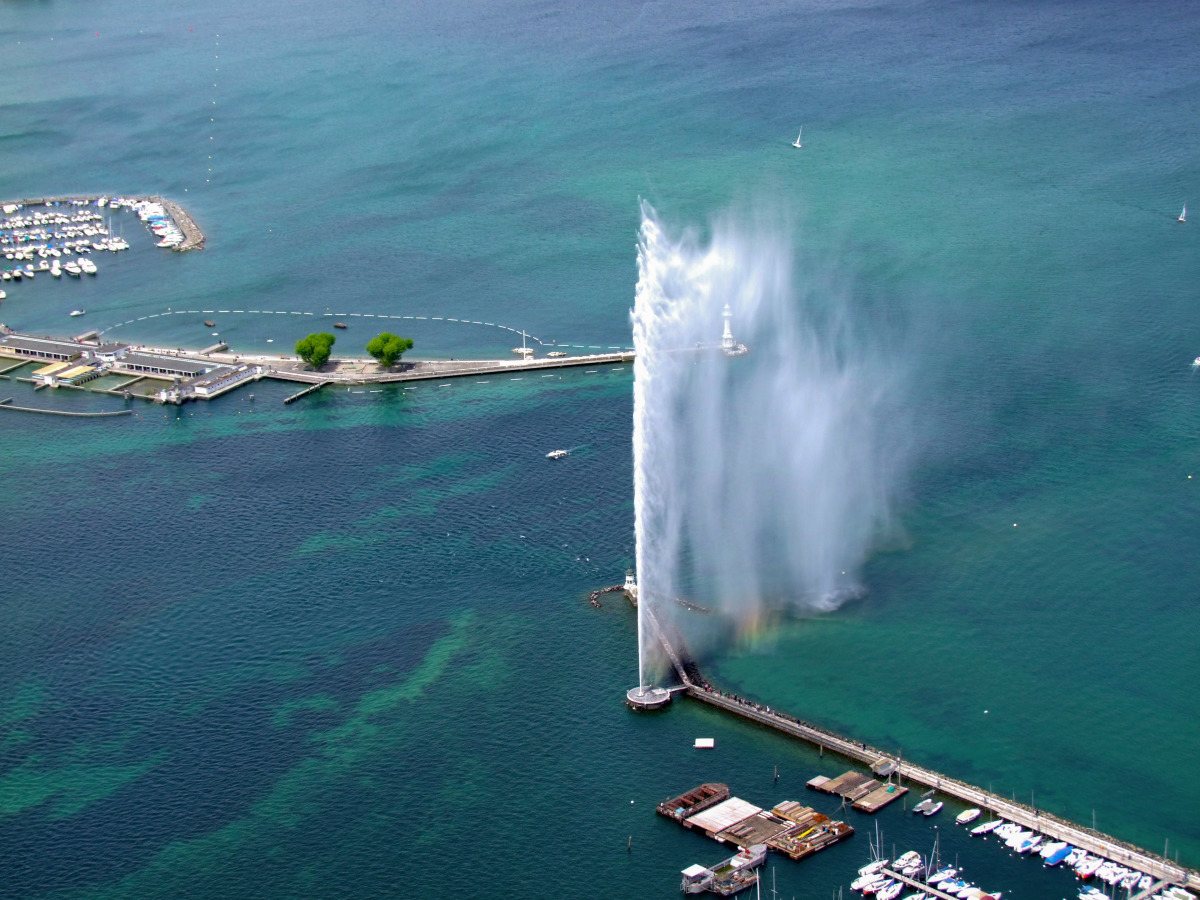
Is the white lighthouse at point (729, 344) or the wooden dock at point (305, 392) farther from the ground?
the white lighthouse at point (729, 344)

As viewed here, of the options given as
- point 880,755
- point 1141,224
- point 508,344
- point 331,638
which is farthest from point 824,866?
point 1141,224

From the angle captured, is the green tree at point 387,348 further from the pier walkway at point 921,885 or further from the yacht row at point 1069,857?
the pier walkway at point 921,885

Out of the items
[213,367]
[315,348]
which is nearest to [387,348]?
[315,348]

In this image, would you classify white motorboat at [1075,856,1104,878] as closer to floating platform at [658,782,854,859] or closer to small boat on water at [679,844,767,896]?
floating platform at [658,782,854,859]

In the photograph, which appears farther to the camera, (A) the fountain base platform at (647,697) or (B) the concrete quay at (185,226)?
(B) the concrete quay at (185,226)

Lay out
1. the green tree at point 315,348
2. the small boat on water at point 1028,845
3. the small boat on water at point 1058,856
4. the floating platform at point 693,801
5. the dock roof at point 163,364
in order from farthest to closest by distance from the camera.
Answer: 1. the dock roof at point 163,364
2. the green tree at point 315,348
3. the floating platform at point 693,801
4. the small boat on water at point 1028,845
5. the small boat on water at point 1058,856

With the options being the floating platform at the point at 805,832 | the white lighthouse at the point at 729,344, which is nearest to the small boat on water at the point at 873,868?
the floating platform at the point at 805,832
